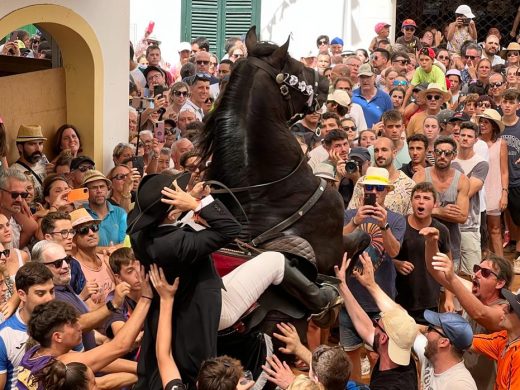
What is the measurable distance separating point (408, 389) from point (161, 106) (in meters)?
6.00

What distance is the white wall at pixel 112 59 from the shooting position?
32.7 feet

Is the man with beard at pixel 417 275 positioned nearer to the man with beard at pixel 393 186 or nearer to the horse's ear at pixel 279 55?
the man with beard at pixel 393 186

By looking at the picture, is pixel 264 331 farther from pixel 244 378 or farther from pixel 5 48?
pixel 5 48

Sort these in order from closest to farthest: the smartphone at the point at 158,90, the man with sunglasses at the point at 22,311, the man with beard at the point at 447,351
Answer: the man with sunglasses at the point at 22,311, the man with beard at the point at 447,351, the smartphone at the point at 158,90

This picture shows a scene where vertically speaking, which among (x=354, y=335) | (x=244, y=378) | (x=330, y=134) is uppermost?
(x=330, y=134)

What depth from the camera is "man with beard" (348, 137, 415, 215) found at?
9312 millimetres

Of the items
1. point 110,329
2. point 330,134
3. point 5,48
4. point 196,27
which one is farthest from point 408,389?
point 196,27

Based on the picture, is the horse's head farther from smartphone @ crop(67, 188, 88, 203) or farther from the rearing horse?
smartphone @ crop(67, 188, 88, 203)

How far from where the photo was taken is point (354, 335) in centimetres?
807

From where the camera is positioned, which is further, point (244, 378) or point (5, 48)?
point (5, 48)

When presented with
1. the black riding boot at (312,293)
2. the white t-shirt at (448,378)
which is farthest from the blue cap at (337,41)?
the white t-shirt at (448,378)

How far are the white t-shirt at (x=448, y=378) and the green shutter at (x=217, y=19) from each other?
13777 mm

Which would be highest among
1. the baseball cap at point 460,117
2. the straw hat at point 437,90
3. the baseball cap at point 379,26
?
the baseball cap at point 379,26

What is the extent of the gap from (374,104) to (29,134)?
548 centimetres
